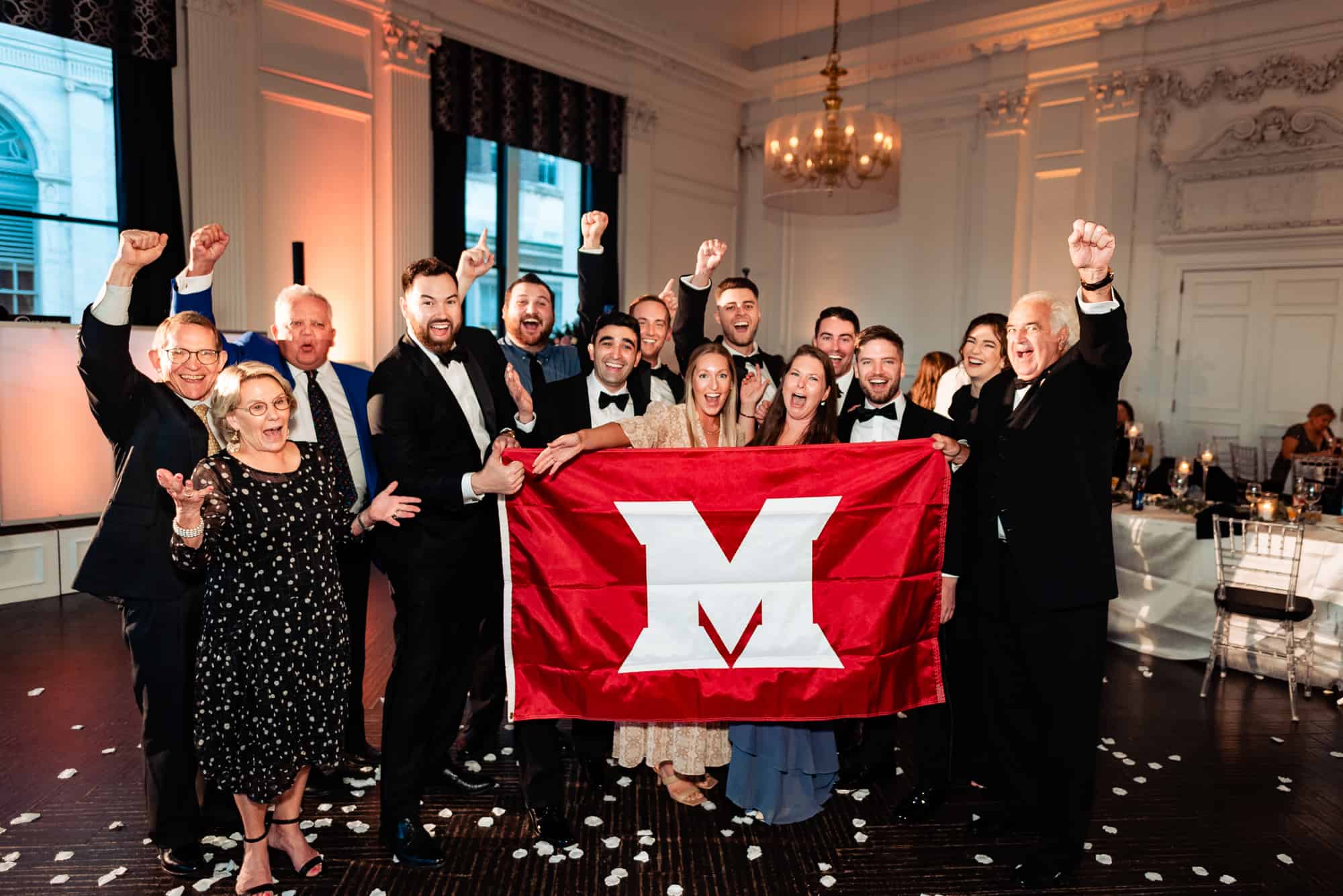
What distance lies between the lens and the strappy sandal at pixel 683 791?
296 centimetres

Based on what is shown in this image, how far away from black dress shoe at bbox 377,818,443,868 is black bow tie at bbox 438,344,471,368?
141 centimetres

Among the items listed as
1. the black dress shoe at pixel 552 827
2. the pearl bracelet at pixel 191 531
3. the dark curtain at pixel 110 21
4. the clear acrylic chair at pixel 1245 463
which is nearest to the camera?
the pearl bracelet at pixel 191 531

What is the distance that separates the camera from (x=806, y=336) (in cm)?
1087

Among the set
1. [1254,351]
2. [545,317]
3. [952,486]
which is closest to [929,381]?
[952,486]

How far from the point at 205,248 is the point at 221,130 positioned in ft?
13.5

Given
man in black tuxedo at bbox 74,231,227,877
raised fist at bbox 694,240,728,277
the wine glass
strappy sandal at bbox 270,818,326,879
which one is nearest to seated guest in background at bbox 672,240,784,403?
raised fist at bbox 694,240,728,277

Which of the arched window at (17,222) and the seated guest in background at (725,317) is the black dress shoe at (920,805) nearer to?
the seated guest in background at (725,317)

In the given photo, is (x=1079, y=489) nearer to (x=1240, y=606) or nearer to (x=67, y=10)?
(x=1240, y=606)

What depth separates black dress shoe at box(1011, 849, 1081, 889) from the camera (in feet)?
8.29

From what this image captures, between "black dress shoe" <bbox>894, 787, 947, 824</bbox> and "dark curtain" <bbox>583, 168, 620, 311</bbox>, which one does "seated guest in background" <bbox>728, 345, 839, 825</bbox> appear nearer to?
"black dress shoe" <bbox>894, 787, 947, 824</bbox>

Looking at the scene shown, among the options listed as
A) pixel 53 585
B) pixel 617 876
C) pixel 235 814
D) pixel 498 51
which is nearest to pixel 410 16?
pixel 498 51

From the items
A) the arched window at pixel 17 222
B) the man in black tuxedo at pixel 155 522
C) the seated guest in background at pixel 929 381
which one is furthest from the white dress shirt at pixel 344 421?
the arched window at pixel 17 222

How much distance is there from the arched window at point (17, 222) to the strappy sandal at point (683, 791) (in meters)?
5.51

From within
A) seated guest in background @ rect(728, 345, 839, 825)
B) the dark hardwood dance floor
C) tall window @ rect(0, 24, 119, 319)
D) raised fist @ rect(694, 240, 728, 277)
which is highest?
tall window @ rect(0, 24, 119, 319)
